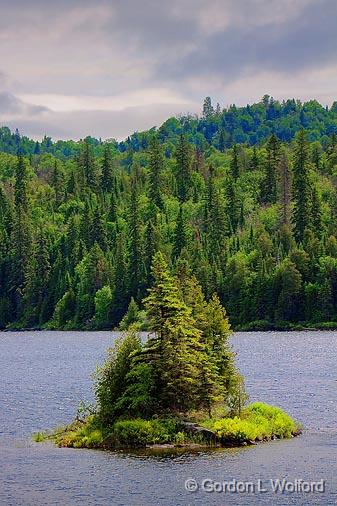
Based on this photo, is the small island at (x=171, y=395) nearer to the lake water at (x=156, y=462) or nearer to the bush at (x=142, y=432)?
the bush at (x=142, y=432)

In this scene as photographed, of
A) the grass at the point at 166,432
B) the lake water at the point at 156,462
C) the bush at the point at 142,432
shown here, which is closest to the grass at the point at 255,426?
the grass at the point at 166,432

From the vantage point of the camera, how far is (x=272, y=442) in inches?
2387

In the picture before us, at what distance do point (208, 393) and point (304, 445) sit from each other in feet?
22.4

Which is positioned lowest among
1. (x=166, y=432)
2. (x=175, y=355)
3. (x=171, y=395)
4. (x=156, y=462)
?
(x=156, y=462)

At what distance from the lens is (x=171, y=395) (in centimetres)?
6197

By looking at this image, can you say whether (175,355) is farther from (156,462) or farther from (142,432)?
(156,462)

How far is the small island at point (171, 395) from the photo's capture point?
5966cm

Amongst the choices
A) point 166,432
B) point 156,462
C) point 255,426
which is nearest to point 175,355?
point 166,432

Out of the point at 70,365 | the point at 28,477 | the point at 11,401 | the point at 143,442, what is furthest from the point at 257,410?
the point at 70,365

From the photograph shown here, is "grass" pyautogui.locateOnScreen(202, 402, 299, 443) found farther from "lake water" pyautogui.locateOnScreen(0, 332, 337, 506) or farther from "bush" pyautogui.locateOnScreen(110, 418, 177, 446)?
"bush" pyautogui.locateOnScreen(110, 418, 177, 446)

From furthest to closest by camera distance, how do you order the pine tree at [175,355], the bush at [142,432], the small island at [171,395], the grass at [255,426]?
the pine tree at [175,355], the small island at [171,395], the grass at [255,426], the bush at [142,432]

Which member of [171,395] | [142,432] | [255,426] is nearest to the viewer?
[142,432]

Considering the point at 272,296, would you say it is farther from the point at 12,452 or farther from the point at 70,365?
the point at 12,452

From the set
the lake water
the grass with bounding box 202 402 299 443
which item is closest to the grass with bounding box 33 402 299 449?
the grass with bounding box 202 402 299 443
